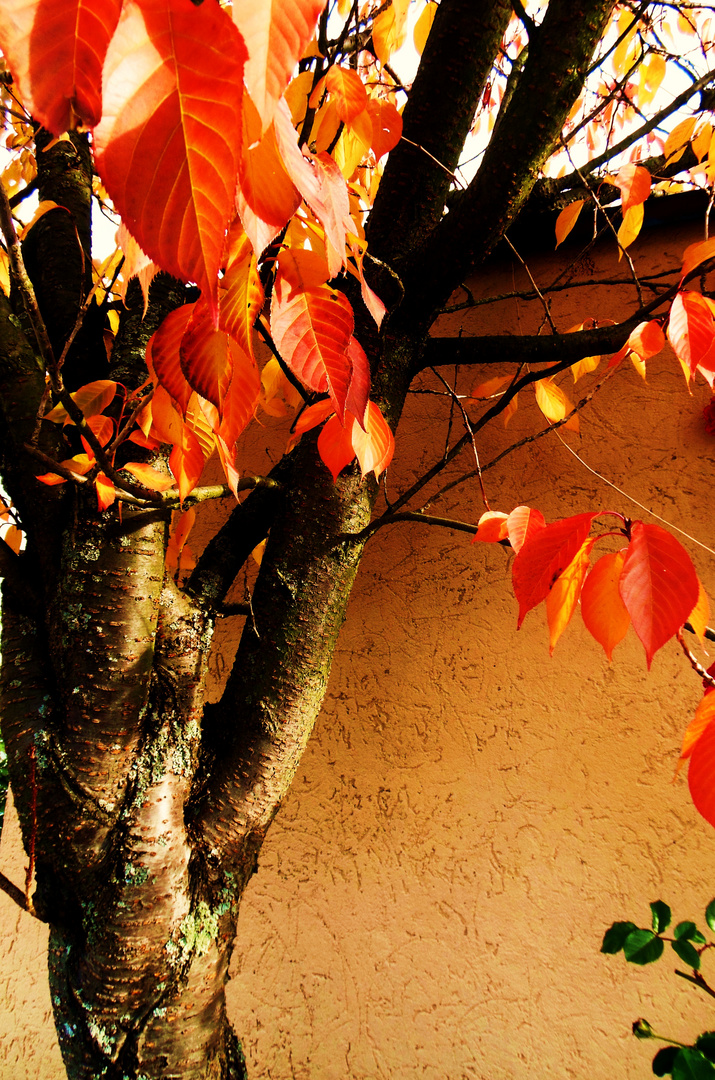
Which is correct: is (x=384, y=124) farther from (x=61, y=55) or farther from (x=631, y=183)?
(x=61, y=55)

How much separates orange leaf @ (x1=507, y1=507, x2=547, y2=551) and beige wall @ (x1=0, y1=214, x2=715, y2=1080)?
2.49ft

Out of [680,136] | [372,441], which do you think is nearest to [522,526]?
[372,441]

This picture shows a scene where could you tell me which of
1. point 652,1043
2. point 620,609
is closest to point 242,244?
point 620,609

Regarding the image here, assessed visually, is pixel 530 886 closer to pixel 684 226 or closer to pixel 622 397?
pixel 622 397

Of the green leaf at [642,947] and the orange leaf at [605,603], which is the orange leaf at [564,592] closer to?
the orange leaf at [605,603]

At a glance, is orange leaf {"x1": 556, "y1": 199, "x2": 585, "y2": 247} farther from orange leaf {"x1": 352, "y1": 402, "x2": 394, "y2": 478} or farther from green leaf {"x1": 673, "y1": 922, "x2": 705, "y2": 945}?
green leaf {"x1": 673, "y1": 922, "x2": 705, "y2": 945}

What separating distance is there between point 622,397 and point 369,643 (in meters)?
1.01

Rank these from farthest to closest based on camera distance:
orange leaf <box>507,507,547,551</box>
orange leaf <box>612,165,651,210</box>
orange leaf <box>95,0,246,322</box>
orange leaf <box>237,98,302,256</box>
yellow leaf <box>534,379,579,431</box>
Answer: yellow leaf <box>534,379,579,431</box> < orange leaf <box>612,165,651,210</box> < orange leaf <box>507,507,547,551</box> < orange leaf <box>237,98,302,256</box> < orange leaf <box>95,0,246,322</box>

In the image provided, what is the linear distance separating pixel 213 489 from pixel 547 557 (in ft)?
1.83

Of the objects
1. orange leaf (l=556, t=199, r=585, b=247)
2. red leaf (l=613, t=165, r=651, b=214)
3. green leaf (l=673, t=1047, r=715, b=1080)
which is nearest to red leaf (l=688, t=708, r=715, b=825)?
green leaf (l=673, t=1047, r=715, b=1080)

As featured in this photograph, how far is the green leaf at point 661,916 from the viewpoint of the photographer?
0.97 metres

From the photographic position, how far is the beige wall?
1.26m

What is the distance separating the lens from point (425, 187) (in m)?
1.09

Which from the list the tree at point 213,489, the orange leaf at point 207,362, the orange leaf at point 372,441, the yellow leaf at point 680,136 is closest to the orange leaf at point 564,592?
the tree at point 213,489
